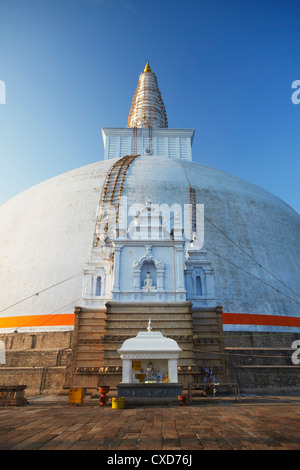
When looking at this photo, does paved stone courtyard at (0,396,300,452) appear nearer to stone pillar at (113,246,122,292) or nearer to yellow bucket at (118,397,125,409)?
yellow bucket at (118,397,125,409)

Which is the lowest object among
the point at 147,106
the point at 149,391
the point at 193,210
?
the point at 149,391

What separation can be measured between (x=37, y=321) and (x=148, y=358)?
675 centimetres

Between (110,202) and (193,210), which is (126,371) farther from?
(110,202)

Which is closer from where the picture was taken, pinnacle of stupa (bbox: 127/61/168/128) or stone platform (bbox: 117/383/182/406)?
stone platform (bbox: 117/383/182/406)

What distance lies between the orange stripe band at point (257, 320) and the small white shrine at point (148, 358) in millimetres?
5097

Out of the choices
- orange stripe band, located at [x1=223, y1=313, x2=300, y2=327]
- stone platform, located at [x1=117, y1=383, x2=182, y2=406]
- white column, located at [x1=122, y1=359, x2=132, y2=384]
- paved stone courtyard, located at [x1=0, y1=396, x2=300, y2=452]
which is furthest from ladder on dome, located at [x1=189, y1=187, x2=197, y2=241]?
paved stone courtyard, located at [x1=0, y1=396, x2=300, y2=452]

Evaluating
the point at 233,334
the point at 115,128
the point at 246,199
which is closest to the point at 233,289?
the point at 233,334

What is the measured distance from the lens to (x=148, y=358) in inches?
300

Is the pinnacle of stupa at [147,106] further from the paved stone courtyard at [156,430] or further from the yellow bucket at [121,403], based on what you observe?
the paved stone courtyard at [156,430]

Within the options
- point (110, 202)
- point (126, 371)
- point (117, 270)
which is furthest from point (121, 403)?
point (110, 202)

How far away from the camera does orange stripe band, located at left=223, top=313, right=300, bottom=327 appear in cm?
1254

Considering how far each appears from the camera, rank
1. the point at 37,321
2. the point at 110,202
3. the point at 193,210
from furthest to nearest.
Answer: the point at 110,202, the point at 193,210, the point at 37,321

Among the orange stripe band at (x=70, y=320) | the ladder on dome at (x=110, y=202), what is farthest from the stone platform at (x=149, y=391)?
the ladder on dome at (x=110, y=202)

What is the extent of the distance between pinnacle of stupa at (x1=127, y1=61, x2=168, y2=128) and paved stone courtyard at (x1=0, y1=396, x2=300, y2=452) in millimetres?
26195
